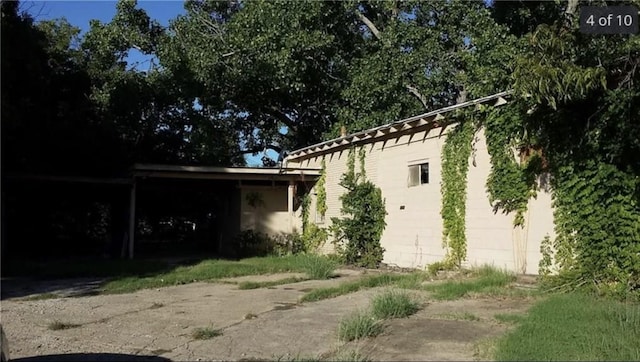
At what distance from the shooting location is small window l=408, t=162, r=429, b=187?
598 inches

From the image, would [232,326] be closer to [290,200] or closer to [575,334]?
[575,334]

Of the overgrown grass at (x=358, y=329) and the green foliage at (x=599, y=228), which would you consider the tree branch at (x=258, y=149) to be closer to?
the green foliage at (x=599, y=228)

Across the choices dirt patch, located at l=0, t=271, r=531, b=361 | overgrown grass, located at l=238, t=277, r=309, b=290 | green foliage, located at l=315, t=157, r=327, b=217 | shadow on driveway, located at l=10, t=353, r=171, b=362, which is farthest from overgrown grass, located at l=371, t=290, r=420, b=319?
green foliage, located at l=315, t=157, r=327, b=217

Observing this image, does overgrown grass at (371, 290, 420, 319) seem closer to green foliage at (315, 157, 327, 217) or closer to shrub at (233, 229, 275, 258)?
green foliage at (315, 157, 327, 217)

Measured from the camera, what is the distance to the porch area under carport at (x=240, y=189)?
1903 cm

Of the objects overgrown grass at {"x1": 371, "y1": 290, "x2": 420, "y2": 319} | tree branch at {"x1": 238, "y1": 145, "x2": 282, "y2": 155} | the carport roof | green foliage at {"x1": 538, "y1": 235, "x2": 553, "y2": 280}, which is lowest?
overgrown grass at {"x1": 371, "y1": 290, "x2": 420, "y2": 319}

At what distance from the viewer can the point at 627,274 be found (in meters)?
9.75

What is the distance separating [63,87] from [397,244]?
12.3m

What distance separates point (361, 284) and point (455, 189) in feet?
10.8

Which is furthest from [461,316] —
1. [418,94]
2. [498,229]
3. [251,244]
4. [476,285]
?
[418,94]

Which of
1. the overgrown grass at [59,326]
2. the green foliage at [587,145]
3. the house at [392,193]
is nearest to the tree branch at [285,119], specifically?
the house at [392,193]

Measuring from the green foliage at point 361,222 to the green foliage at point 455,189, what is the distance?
2904 mm

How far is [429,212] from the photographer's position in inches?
583

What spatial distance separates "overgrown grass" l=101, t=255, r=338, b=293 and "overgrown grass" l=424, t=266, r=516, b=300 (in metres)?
4.34
